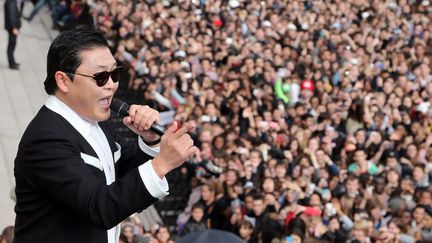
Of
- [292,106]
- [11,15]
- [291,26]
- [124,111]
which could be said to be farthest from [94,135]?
[291,26]

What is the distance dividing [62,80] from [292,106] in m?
11.4

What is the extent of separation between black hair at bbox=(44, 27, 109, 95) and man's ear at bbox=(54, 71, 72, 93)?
13 mm

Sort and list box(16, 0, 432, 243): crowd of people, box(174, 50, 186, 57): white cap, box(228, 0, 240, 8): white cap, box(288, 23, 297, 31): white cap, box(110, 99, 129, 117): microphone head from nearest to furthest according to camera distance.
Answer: box(110, 99, 129, 117): microphone head
box(16, 0, 432, 243): crowd of people
box(174, 50, 186, 57): white cap
box(288, 23, 297, 31): white cap
box(228, 0, 240, 8): white cap

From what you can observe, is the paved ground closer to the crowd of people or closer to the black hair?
the crowd of people

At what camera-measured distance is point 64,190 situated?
2312mm

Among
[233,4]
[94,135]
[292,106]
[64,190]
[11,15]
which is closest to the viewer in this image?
[64,190]

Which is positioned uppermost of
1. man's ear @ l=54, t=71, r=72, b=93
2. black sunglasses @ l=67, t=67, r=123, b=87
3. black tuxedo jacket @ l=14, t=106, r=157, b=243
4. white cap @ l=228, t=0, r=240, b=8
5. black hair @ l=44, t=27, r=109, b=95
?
black hair @ l=44, t=27, r=109, b=95

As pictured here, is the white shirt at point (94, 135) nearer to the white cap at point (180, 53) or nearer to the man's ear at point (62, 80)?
the man's ear at point (62, 80)

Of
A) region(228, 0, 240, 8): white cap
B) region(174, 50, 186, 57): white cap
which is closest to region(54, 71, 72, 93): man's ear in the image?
region(174, 50, 186, 57): white cap

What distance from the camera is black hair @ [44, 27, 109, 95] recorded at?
2.48 meters

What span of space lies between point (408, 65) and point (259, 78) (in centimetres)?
463

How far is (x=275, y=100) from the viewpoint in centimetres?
1358

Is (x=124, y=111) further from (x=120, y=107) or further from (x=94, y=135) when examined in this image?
(x=94, y=135)

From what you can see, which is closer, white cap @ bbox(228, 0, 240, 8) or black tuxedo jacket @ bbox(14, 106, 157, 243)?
black tuxedo jacket @ bbox(14, 106, 157, 243)
